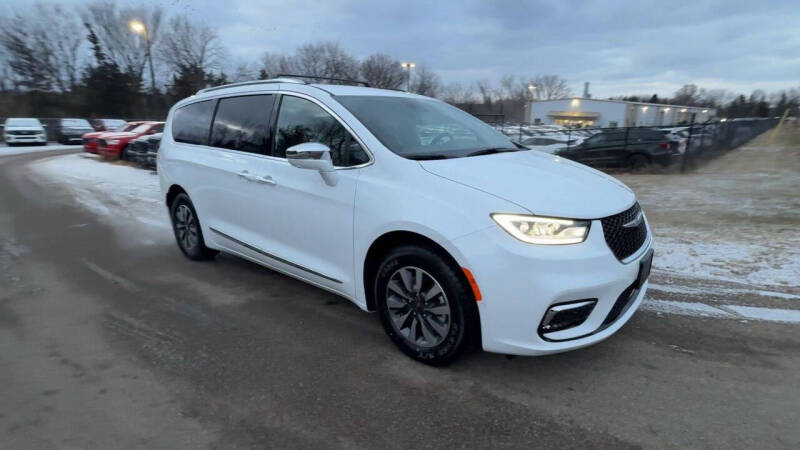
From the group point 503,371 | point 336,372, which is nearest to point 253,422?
point 336,372

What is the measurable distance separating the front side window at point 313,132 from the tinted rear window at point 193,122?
1.31m

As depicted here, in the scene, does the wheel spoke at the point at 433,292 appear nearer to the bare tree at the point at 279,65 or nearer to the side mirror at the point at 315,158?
the side mirror at the point at 315,158

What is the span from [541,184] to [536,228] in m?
0.42

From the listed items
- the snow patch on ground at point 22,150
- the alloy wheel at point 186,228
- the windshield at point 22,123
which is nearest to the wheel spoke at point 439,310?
the alloy wheel at point 186,228

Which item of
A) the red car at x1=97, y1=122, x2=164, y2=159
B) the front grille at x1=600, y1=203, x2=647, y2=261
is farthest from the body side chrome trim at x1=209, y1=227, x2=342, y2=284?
the red car at x1=97, y1=122, x2=164, y2=159

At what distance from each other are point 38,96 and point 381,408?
158 ft

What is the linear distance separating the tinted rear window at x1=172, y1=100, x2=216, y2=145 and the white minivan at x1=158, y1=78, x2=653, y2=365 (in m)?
0.36

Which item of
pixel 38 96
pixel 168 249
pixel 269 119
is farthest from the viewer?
pixel 38 96

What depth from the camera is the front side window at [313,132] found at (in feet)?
10.8

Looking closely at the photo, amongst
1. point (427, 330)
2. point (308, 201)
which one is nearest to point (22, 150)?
point (308, 201)

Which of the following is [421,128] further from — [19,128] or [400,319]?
[19,128]

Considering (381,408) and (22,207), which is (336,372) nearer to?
(381,408)

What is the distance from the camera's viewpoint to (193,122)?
497 centimetres

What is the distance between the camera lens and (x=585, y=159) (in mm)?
14836
